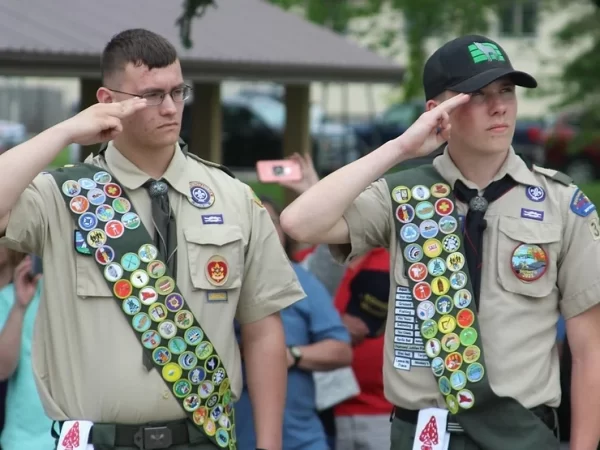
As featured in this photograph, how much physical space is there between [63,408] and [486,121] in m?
1.60

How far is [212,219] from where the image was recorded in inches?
159

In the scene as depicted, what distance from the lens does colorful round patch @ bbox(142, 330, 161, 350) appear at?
3881mm

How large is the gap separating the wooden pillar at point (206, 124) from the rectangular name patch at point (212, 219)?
5.42 meters

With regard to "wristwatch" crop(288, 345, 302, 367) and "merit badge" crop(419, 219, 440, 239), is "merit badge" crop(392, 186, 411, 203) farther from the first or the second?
"wristwatch" crop(288, 345, 302, 367)

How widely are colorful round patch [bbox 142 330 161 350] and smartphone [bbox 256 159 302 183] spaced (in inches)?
70.0

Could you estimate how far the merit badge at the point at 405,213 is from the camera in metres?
4.01

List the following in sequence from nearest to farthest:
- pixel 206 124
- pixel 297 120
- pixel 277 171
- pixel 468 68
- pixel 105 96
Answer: pixel 468 68
pixel 105 96
pixel 277 171
pixel 206 124
pixel 297 120

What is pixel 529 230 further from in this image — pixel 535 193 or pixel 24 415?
pixel 24 415

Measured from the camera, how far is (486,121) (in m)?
3.94

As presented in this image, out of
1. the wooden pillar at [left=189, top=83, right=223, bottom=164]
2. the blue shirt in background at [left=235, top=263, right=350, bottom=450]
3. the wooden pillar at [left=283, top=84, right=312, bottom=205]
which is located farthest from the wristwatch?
the wooden pillar at [left=283, top=84, right=312, bottom=205]

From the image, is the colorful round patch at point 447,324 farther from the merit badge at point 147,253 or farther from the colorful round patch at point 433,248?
the merit badge at point 147,253

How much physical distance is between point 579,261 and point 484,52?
75 cm


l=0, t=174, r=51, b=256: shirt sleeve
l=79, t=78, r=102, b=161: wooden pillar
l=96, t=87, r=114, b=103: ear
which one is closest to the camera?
l=0, t=174, r=51, b=256: shirt sleeve

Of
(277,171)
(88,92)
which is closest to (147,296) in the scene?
(277,171)
